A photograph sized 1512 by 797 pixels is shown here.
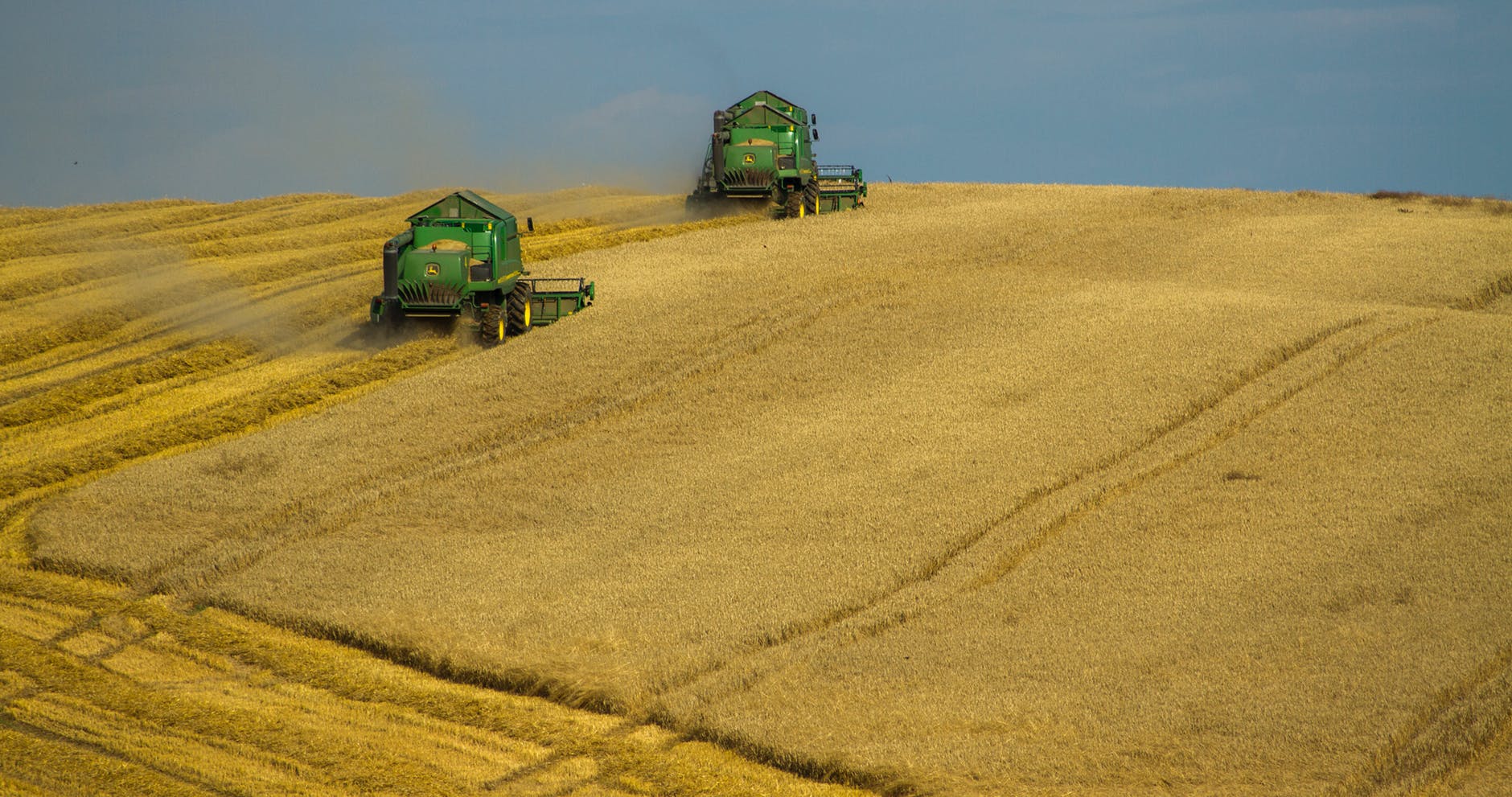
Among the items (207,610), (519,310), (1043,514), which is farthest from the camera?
(519,310)

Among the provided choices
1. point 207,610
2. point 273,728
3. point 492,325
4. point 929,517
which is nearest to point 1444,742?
point 929,517

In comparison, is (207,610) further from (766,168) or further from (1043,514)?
(766,168)

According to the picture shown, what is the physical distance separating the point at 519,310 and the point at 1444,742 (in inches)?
833

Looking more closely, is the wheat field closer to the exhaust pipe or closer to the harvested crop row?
the harvested crop row

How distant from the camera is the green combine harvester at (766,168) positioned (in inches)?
1665


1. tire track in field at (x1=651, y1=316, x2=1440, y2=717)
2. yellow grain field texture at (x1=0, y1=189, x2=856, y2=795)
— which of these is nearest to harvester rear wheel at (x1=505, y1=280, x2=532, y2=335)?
yellow grain field texture at (x1=0, y1=189, x2=856, y2=795)

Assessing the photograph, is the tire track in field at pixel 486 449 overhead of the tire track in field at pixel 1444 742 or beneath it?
overhead

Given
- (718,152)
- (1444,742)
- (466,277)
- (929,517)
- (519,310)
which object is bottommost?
(1444,742)

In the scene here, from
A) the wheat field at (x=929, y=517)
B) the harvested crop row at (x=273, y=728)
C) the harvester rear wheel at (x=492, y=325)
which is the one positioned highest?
the harvester rear wheel at (x=492, y=325)

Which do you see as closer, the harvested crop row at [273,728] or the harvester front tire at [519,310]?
the harvested crop row at [273,728]

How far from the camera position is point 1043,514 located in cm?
2056

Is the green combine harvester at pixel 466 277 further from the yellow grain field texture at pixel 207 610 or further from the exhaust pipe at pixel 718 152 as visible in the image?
the exhaust pipe at pixel 718 152

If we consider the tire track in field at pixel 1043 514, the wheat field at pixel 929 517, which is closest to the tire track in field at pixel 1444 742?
the wheat field at pixel 929 517

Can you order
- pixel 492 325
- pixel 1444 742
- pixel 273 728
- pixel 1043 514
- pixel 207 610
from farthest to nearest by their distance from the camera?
pixel 492 325 → pixel 1043 514 → pixel 207 610 → pixel 273 728 → pixel 1444 742
